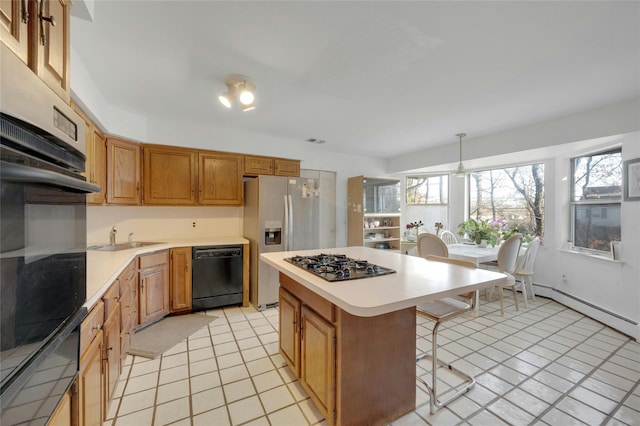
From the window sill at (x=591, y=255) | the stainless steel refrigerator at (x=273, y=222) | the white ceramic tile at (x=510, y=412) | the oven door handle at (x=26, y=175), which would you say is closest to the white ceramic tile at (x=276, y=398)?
the white ceramic tile at (x=510, y=412)

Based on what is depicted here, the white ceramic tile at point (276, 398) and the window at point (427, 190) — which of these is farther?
the window at point (427, 190)

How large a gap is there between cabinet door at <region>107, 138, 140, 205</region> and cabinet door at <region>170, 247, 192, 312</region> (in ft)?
2.65

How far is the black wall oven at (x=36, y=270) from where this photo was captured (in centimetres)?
58

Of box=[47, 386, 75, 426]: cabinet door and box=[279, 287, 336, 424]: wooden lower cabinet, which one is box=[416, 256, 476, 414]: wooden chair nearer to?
box=[279, 287, 336, 424]: wooden lower cabinet

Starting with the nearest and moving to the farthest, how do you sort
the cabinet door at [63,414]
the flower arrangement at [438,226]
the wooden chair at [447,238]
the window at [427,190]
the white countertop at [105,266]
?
1. the cabinet door at [63,414]
2. the white countertop at [105,266]
3. the wooden chair at [447,238]
4. the flower arrangement at [438,226]
5. the window at [427,190]

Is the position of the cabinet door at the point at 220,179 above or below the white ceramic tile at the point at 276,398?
above

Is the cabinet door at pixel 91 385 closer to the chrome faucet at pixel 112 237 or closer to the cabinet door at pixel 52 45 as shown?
the cabinet door at pixel 52 45

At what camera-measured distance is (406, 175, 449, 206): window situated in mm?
5410

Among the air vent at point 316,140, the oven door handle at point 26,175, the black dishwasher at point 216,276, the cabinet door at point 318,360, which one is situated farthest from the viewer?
the air vent at point 316,140

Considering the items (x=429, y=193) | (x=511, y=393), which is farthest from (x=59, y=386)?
(x=429, y=193)

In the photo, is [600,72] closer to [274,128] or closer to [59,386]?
[274,128]

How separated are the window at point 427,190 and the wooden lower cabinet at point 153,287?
4639mm

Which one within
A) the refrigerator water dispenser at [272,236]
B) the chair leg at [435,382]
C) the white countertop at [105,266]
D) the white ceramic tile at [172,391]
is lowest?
the white ceramic tile at [172,391]

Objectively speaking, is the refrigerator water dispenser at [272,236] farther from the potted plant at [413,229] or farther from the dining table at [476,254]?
the potted plant at [413,229]
